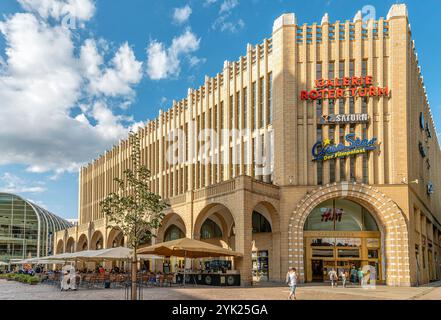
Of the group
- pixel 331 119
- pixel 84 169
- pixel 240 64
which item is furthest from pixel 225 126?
pixel 84 169

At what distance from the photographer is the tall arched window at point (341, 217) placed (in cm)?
3881

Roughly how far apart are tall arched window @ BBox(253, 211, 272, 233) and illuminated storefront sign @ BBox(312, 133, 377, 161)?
6559 millimetres

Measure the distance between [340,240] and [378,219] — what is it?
10.3 feet

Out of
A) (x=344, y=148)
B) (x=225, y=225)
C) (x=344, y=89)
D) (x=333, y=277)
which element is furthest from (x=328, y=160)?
→ (x=225, y=225)

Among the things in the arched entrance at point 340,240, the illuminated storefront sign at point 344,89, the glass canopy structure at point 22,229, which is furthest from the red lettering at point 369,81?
the glass canopy structure at point 22,229

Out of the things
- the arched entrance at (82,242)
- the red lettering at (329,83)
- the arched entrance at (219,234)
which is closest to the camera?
the red lettering at (329,83)

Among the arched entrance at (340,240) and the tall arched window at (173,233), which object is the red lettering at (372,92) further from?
the tall arched window at (173,233)

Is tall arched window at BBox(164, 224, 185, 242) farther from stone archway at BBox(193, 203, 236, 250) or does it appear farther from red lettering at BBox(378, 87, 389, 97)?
red lettering at BBox(378, 87, 389, 97)

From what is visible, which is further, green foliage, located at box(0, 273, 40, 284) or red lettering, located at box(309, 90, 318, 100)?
green foliage, located at box(0, 273, 40, 284)

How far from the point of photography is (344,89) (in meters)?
38.5

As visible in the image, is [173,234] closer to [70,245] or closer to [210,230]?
[210,230]

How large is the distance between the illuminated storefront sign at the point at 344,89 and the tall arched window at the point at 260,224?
9947mm

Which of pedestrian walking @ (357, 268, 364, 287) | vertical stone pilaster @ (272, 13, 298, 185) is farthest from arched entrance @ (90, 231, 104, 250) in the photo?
pedestrian walking @ (357, 268, 364, 287)

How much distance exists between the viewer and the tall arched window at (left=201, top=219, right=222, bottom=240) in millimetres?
48031
